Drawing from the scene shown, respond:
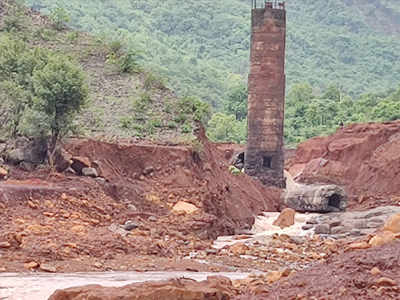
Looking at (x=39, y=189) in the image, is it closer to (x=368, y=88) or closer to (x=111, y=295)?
(x=111, y=295)

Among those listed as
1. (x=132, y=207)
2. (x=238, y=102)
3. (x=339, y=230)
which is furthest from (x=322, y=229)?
(x=238, y=102)

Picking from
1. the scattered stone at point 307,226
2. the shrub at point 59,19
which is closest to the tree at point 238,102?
the shrub at point 59,19

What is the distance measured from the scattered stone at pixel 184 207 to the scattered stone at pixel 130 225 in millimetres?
3347

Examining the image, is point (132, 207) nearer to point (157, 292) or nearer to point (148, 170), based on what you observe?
point (148, 170)

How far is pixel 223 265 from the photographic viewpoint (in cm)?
2819

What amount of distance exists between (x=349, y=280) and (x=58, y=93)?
21211 mm

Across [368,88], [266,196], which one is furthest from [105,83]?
[368,88]

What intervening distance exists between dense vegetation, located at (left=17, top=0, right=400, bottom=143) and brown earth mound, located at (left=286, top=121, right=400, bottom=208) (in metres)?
16.9

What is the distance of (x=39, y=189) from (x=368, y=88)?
11137 cm

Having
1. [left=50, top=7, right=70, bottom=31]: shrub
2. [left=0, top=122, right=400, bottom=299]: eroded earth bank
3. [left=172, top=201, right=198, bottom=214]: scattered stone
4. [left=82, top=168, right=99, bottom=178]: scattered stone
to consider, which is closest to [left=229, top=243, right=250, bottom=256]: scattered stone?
[left=0, top=122, right=400, bottom=299]: eroded earth bank

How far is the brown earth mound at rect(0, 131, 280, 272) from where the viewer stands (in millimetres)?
26719

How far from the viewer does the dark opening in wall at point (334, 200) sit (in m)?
50.7

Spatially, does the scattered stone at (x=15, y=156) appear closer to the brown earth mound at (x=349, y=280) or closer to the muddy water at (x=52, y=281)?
the muddy water at (x=52, y=281)

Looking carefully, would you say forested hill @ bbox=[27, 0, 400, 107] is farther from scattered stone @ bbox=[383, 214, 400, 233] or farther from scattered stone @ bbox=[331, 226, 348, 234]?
scattered stone @ bbox=[383, 214, 400, 233]
